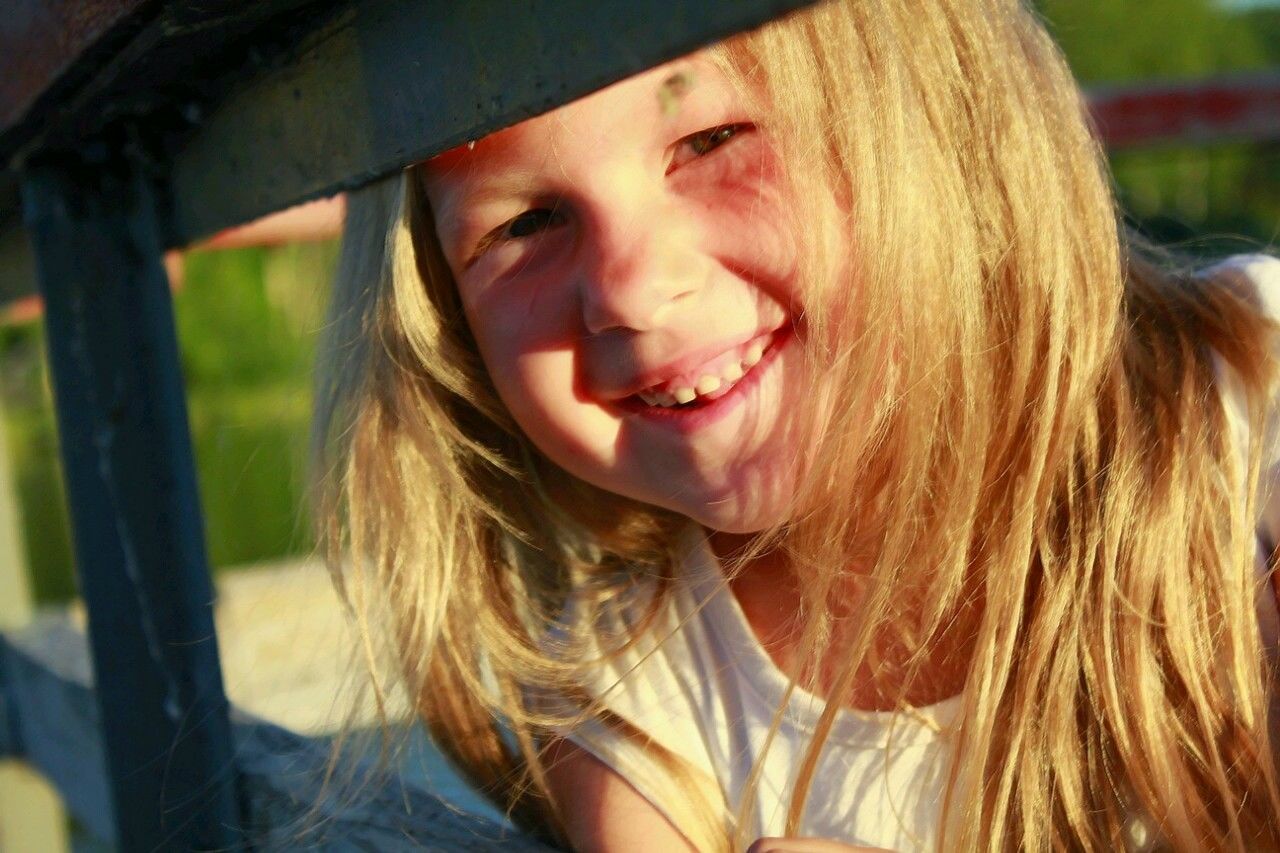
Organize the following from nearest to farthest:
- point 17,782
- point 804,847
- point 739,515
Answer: point 804,847, point 739,515, point 17,782

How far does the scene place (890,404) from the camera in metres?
1.01

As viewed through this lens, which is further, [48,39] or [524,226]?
[524,226]

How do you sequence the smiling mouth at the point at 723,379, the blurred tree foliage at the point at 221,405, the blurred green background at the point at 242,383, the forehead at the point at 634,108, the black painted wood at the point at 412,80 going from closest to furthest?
the black painted wood at the point at 412,80 → the forehead at the point at 634,108 → the smiling mouth at the point at 723,379 → the blurred green background at the point at 242,383 → the blurred tree foliage at the point at 221,405

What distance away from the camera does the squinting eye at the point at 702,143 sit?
100 centimetres

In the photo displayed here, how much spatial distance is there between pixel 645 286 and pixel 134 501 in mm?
527

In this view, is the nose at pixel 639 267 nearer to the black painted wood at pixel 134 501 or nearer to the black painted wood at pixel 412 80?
the black painted wood at pixel 412 80

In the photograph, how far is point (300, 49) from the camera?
0.85 meters

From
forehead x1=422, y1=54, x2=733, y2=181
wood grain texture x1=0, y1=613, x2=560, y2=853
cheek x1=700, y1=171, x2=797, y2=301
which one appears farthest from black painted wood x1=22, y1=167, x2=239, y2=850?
cheek x1=700, y1=171, x2=797, y2=301

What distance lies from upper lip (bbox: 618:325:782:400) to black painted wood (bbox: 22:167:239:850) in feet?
1.40

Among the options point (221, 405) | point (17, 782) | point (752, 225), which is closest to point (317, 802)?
point (752, 225)

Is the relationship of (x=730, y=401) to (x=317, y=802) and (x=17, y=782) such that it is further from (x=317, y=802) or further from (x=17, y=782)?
(x=17, y=782)

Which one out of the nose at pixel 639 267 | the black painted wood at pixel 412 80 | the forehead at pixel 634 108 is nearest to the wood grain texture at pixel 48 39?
the black painted wood at pixel 412 80

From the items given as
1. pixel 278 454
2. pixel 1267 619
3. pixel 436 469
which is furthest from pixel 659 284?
pixel 278 454

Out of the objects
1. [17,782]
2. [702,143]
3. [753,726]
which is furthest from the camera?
[17,782]
